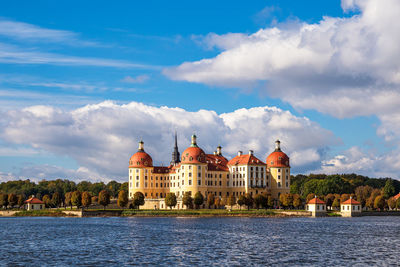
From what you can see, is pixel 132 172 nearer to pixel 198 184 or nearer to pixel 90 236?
pixel 198 184

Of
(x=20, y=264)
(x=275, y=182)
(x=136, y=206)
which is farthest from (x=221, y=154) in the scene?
(x=20, y=264)

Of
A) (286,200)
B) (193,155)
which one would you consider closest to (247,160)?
(193,155)

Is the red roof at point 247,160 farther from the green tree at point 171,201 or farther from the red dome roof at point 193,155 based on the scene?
the green tree at point 171,201

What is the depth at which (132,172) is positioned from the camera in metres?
169

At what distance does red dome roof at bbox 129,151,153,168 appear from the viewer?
168875 mm

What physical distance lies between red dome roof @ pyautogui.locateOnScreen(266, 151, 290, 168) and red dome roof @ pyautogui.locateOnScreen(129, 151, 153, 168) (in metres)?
34.2

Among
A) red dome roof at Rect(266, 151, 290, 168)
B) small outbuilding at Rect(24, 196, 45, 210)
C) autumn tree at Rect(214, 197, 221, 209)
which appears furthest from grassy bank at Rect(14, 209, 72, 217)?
red dome roof at Rect(266, 151, 290, 168)

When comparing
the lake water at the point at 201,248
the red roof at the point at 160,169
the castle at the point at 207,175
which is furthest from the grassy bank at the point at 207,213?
the lake water at the point at 201,248

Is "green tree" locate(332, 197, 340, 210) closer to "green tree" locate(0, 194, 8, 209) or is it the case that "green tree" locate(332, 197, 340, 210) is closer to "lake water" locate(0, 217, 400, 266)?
"lake water" locate(0, 217, 400, 266)

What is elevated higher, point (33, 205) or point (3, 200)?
point (3, 200)

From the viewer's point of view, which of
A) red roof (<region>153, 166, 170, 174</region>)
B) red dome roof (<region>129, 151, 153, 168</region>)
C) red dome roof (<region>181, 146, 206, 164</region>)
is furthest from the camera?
red roof (<region>153, 166, 170, 174</region>)

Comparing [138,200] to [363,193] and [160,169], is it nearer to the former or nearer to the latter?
[160,169]

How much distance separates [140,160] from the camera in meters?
169

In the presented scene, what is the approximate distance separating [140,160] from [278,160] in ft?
129
